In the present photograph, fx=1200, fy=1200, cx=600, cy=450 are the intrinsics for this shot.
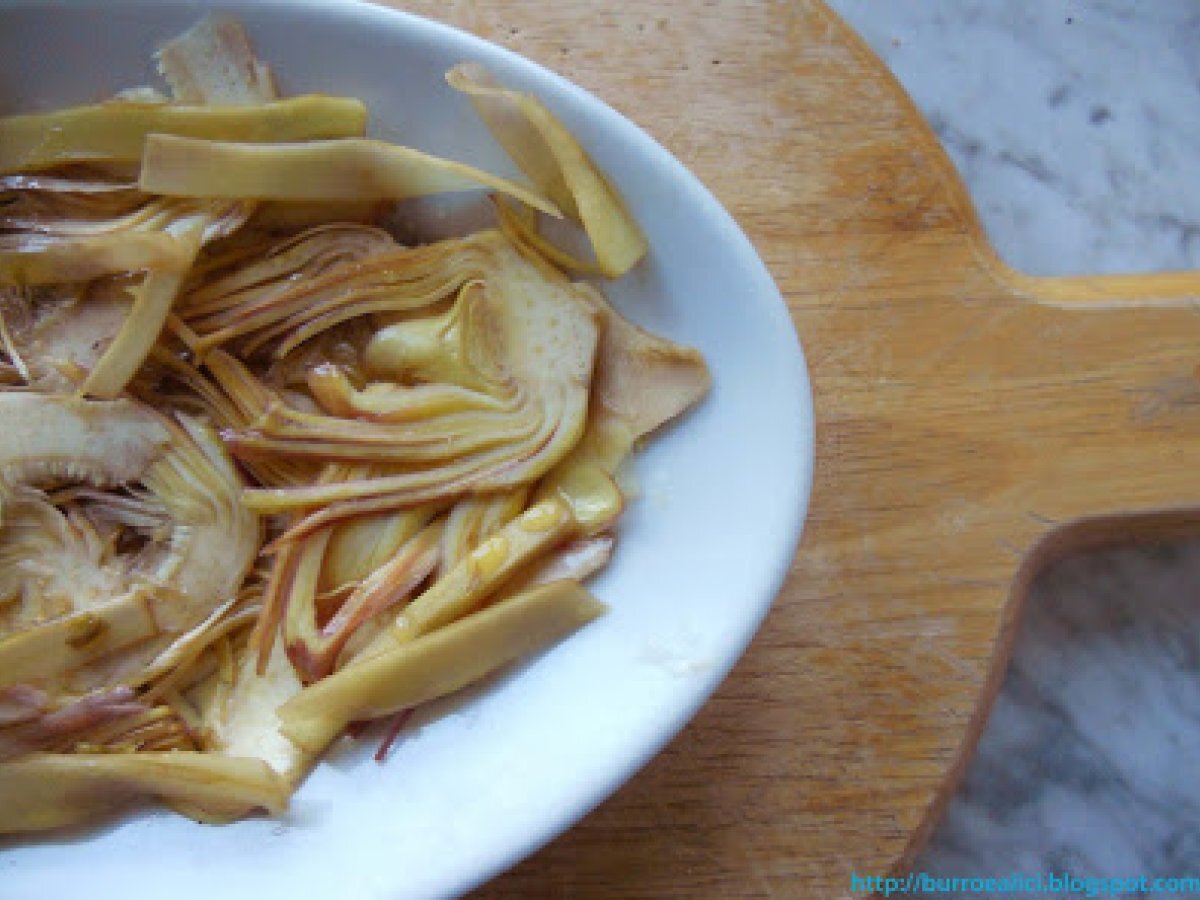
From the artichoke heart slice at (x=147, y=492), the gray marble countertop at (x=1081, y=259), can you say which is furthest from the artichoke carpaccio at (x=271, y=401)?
the gray marble countertop at (x=1081, y=259)

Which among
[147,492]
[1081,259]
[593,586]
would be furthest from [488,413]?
[1081,259]

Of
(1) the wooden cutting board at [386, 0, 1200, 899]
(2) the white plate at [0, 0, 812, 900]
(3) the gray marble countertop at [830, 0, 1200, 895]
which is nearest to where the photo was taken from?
(2) the white plate at [0, 0, 812, 900]

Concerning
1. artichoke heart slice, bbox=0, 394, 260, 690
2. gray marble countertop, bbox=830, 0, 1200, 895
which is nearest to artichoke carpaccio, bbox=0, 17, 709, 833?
artichoke heart slice, bbox=0, 394, 260, 690

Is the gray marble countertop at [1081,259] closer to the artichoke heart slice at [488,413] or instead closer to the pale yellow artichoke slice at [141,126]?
the artichoke heart slice at [488,413]

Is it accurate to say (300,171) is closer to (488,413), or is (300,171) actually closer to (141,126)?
(141,126)

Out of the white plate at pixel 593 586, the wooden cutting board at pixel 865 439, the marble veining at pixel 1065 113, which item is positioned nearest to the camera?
the white plate at pixel 593 586

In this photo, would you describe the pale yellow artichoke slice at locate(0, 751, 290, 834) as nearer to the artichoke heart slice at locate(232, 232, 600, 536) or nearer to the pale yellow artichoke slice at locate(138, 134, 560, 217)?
the artichoke heart slice at locate(232, 232, 600, 536)
